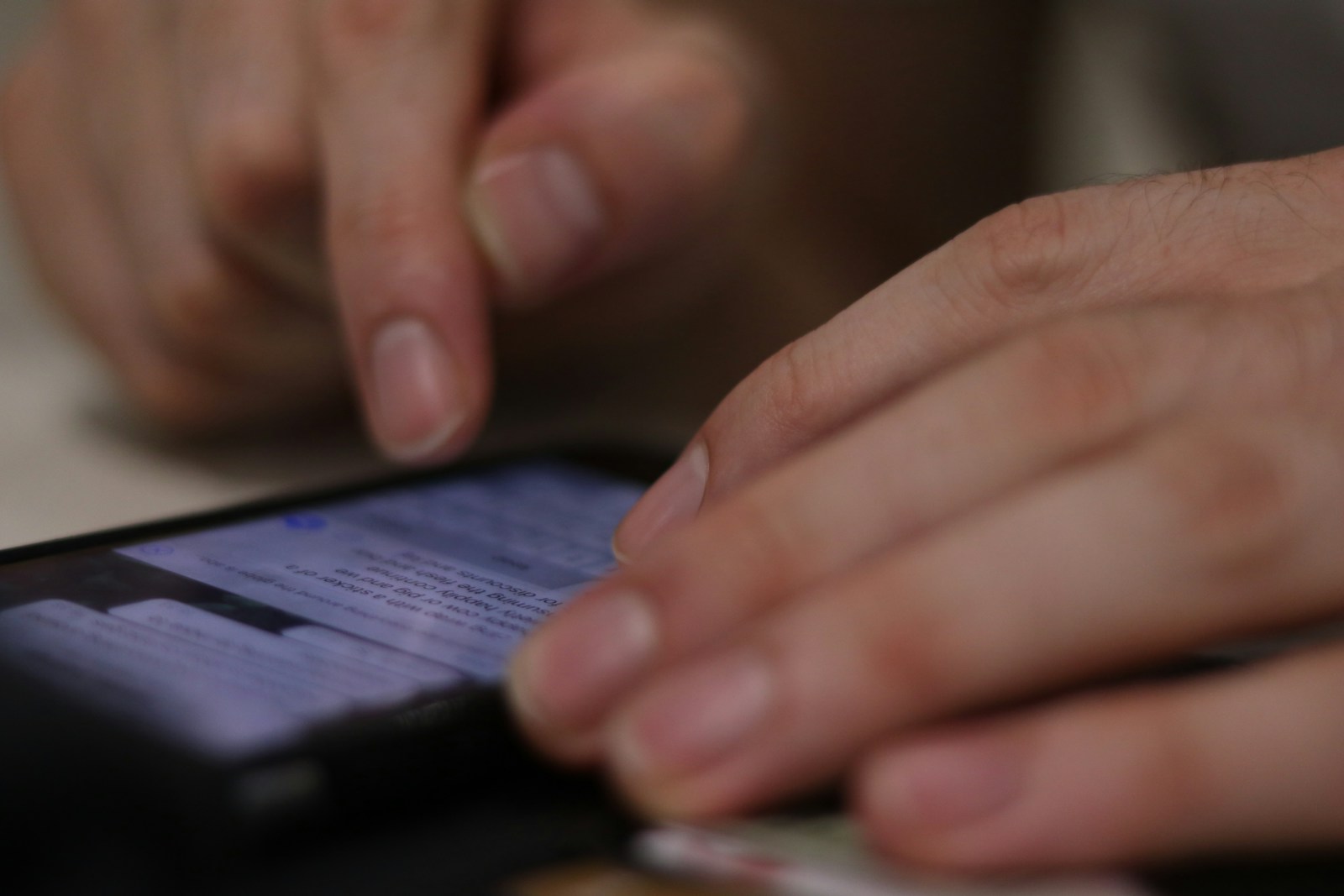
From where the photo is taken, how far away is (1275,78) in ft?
3.45

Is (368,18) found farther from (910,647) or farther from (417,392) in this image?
(910,647)

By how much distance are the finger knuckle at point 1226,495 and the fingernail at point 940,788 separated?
0.08 metres

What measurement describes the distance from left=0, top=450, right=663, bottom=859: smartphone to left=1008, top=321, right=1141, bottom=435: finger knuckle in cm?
17

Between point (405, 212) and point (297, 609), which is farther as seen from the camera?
point (405, 212)

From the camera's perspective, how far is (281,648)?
36 centimetres

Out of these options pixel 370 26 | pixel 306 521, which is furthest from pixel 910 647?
pixel 370 26

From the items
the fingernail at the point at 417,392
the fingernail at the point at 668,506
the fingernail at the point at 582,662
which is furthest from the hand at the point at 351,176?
the fingernail at the point at 582,662

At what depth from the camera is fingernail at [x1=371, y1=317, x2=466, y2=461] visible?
1.72 ft

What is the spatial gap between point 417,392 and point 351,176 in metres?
0.12

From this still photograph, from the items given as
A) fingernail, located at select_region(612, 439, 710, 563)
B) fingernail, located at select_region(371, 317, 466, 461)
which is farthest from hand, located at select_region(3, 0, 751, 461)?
fingernail, located at select_region(612, 439, 710, 563)

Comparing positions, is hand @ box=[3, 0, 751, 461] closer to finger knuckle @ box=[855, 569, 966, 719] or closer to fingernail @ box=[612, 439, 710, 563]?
fingernail @ box=[612, 439, 710, 563]

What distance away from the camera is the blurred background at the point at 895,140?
0.71 metres

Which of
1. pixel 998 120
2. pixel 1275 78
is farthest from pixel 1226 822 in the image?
pixel 998 120

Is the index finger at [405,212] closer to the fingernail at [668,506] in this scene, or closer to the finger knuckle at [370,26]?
the finger knuckle at [370,26]
